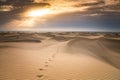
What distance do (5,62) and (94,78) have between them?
17.0 ft

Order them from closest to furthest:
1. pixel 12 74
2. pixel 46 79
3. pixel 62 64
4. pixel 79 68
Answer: pixel 46 79
pixel 12 74
pixel 79 68
pixel 62 64

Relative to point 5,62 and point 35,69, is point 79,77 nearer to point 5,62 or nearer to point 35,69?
point 35,69

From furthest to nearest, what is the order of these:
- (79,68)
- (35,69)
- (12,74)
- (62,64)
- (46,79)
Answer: (62,64) → (79,68) → (35,69) → (12,74) → (46,79)

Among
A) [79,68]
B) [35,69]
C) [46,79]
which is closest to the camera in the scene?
[46,79]

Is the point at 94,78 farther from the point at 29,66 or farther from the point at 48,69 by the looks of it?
the point at 29,66

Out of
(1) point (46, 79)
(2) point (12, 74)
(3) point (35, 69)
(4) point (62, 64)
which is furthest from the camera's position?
(4) point (62, 64)

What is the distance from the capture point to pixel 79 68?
11.4m

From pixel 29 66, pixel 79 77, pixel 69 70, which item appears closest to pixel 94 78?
pixel 79 77

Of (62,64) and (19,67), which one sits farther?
(62,64)

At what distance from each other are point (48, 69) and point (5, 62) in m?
2.81

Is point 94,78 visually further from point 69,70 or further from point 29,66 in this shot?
point 29,66

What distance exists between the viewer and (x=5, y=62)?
1206 cm

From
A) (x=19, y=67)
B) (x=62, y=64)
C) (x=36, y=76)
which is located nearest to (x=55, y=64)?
(x=62, y=64)

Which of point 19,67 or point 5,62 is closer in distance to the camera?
point 19,67
